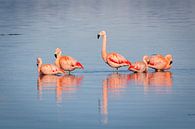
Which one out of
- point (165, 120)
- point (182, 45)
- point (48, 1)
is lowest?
point (165, 120)

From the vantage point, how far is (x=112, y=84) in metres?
15.0

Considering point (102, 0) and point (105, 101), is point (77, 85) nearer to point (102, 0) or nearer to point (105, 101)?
point (105, 101)

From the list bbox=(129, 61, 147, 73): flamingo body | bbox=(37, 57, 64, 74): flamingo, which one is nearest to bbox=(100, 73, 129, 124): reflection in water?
bbox=(129, 61, 147, 73): flamingo body

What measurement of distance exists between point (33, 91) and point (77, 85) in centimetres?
103

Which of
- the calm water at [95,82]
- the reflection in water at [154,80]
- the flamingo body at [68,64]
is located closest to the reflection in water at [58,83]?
the calm water at [95,82]

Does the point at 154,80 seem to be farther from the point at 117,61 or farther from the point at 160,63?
the point at 117,61

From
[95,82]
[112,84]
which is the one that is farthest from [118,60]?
[112,84]

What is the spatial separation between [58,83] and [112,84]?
961mm

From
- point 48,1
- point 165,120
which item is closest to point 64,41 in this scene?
point 165,120

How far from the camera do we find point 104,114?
11.8 m

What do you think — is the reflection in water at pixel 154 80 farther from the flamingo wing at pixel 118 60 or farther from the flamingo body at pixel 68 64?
the flamingo body at pixel 68 64

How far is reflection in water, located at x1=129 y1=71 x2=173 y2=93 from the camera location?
14.6m

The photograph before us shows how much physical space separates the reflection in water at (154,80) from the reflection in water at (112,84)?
19cm

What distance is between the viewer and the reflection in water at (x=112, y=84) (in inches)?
502
